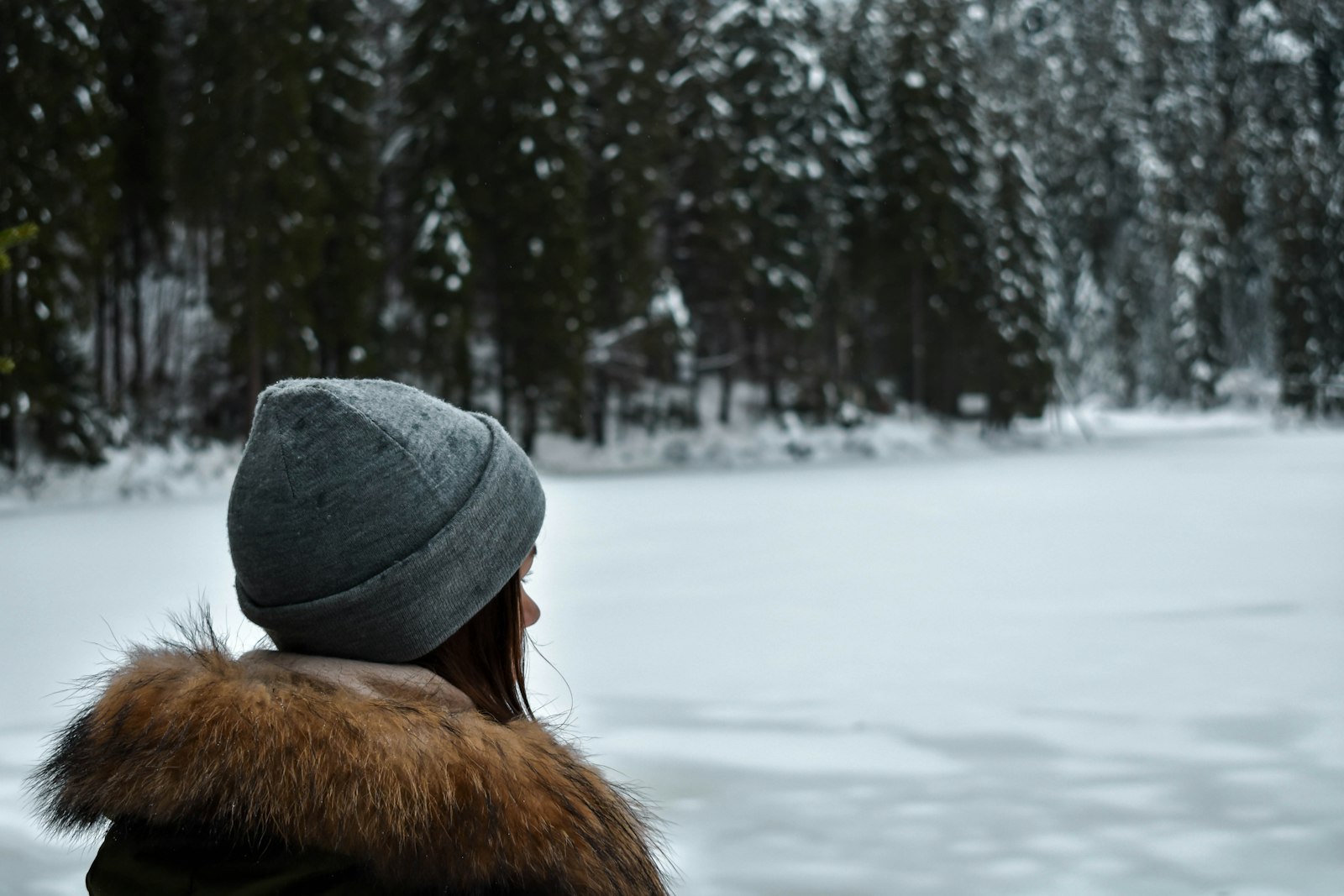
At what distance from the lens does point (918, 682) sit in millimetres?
6355

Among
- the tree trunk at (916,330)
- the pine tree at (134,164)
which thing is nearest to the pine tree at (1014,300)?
the tree trunk at (916,330)

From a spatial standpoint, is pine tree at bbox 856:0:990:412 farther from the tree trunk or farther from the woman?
the woman

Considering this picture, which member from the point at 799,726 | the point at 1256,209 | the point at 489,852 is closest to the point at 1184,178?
the point at 1256,209

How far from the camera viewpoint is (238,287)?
858 inches

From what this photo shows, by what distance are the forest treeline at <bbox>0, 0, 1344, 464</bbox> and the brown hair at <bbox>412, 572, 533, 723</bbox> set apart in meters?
18.3

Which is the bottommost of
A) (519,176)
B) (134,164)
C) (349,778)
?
(349,778)

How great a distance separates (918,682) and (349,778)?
17.7 ft

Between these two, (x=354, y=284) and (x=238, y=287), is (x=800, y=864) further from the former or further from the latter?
(x=354, y=284)

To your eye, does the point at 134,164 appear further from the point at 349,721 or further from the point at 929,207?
the point at 349,721

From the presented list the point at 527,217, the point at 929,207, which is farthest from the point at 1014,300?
the point at 527,217

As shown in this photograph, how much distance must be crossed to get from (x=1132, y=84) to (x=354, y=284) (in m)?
40.5

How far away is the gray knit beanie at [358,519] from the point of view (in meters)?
1.29

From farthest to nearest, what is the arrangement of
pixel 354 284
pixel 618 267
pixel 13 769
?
pixel 618 267 < pixel 354 284 < pixel 13 769

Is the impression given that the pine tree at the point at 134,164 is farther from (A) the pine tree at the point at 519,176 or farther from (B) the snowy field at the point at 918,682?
(B) the snowy field at the point at 918,682
